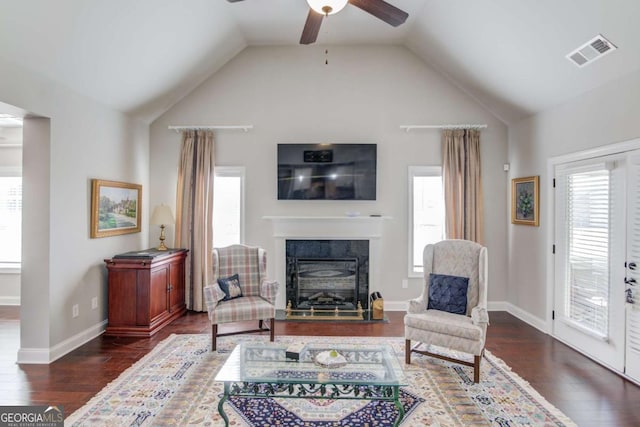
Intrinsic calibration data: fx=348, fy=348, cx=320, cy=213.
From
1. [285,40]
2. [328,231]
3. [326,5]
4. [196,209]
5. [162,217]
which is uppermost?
[285,40]

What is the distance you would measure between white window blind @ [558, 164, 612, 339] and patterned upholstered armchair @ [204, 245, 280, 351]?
3391 millimetres

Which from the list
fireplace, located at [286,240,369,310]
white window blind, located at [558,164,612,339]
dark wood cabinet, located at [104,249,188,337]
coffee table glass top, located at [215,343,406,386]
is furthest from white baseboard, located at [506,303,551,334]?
dark wood cabinet, located at [104,249,188,337]

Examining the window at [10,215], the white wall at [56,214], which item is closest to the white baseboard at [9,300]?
the window at [10,215]

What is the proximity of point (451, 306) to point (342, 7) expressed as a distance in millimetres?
2992

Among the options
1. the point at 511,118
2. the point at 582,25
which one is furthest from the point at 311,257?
the point at 582,25

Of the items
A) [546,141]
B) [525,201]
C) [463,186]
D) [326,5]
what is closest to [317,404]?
[326,5]

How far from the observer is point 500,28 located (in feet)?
12.0

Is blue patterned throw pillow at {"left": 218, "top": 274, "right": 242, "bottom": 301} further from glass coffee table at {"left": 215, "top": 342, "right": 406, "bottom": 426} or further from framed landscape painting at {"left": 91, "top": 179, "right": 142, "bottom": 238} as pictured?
framed landscape painting at {"left": 91, "top": 179, "right": 142, "bottom": 238}

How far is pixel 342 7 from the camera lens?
283 centimetres

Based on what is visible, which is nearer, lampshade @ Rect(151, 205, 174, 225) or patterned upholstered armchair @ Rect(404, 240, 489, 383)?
patterned upholstered armchair @ Rect(404, 240, 489, 383)

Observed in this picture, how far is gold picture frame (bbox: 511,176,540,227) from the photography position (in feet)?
14.9

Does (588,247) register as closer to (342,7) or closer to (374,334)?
(374,334)

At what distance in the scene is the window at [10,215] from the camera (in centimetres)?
550

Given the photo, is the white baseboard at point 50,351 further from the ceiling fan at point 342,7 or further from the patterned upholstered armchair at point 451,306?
the ceiling fan at point 342,7
